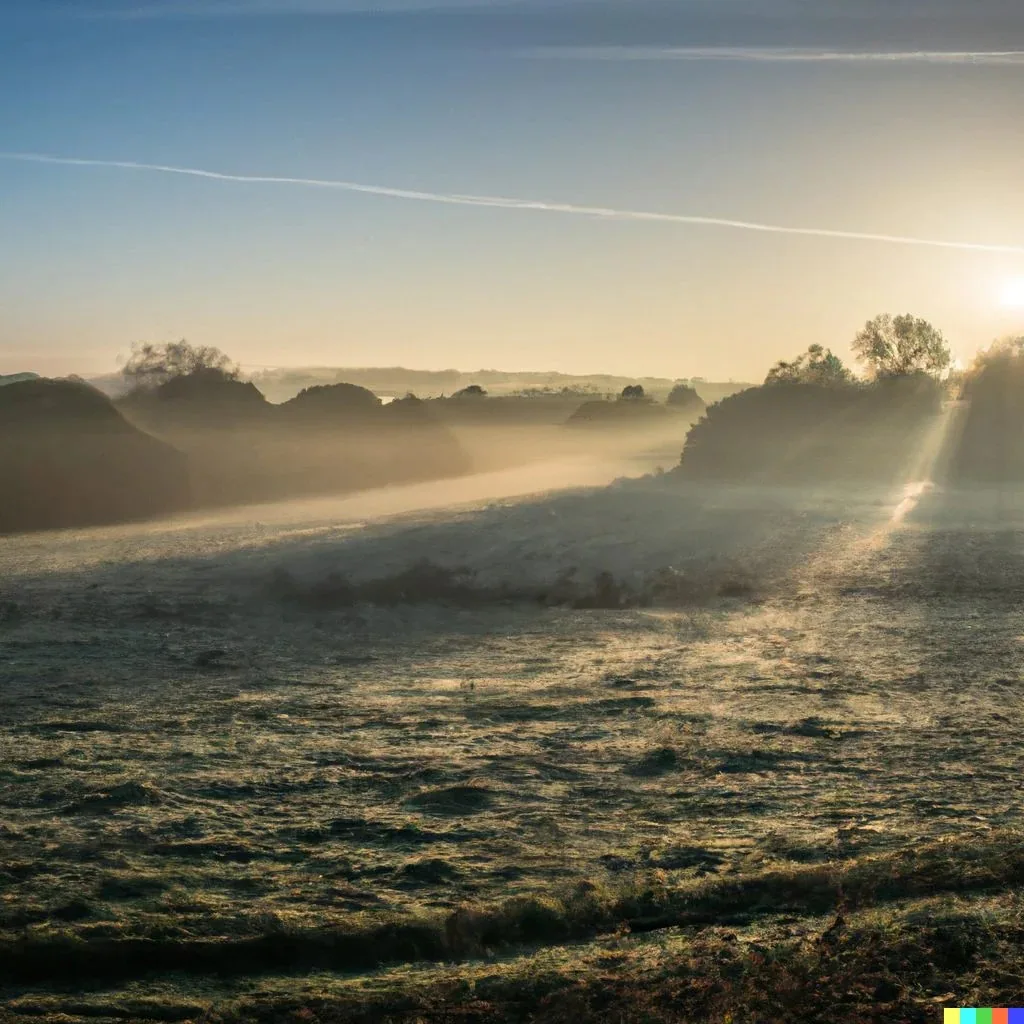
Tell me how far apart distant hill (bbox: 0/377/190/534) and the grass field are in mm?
17840

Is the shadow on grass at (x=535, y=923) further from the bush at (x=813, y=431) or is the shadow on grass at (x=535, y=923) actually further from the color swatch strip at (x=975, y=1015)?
the bush at (x=813, y=431)

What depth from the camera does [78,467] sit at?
1639 inches

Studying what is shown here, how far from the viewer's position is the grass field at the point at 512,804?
644 cm

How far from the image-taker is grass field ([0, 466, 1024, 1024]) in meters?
6.44

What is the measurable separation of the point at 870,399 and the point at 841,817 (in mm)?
43851

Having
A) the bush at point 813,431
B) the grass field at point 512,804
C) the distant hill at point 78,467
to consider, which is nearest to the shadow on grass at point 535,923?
the grass field at point 512,804

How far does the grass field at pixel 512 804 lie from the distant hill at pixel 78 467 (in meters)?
17.8

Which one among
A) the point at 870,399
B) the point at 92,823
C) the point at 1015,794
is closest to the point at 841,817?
the point at 1015,794

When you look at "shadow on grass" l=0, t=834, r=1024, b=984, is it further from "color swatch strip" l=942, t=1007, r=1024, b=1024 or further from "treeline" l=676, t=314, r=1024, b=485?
"treeline" l=676, t=314, r=1024, b=485

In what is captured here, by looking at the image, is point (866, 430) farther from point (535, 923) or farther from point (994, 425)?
point (535, 923)

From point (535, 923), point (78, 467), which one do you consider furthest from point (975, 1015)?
point (78, 467)

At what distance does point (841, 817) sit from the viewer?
9.26 metres

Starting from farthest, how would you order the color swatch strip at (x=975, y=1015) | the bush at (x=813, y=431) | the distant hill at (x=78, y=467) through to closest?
the bush at (x=813, y=431)
the distant hill at (x=78, y=467)
the color swatch strip at (x=975, y=1015)

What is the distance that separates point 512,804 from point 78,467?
36.3 meters
